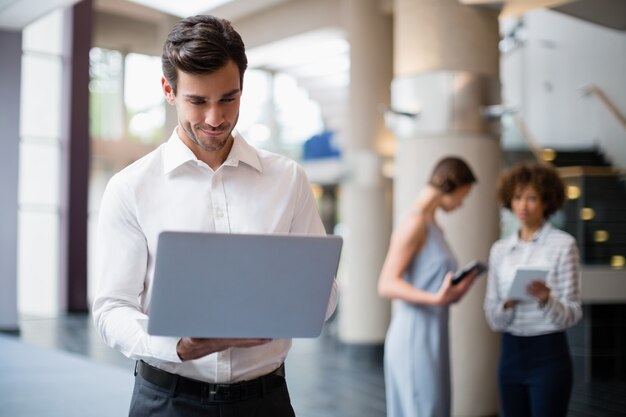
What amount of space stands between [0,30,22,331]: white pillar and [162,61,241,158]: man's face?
9.58m

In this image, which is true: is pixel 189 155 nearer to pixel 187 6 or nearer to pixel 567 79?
pixel 187 6

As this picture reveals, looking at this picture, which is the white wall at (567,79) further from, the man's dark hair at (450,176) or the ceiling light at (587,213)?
the man's dark hair at (450,176)

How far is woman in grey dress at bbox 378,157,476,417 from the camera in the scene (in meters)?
3.43

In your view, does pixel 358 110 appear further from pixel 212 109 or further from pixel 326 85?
pixel 326 85

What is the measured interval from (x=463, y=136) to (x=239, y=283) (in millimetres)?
4660

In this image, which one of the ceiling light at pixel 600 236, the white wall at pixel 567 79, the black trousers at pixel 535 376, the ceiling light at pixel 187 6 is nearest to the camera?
the black trousers at pixel 535 376

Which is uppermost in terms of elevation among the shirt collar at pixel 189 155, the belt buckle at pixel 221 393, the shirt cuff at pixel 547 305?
the shirt collar at pixel 189 155

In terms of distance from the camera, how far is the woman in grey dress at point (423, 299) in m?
3.43

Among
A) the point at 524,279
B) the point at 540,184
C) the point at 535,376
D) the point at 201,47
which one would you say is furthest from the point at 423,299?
the point at 201,47

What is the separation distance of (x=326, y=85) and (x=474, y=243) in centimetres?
1299

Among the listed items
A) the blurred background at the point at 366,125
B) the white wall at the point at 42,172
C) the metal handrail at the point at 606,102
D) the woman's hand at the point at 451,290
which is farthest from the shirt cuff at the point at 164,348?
the white wall at the point at 42,172

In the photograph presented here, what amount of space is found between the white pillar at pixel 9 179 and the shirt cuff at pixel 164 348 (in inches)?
381

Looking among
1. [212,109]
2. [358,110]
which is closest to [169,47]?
[212,109]

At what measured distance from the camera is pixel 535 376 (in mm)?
3223
